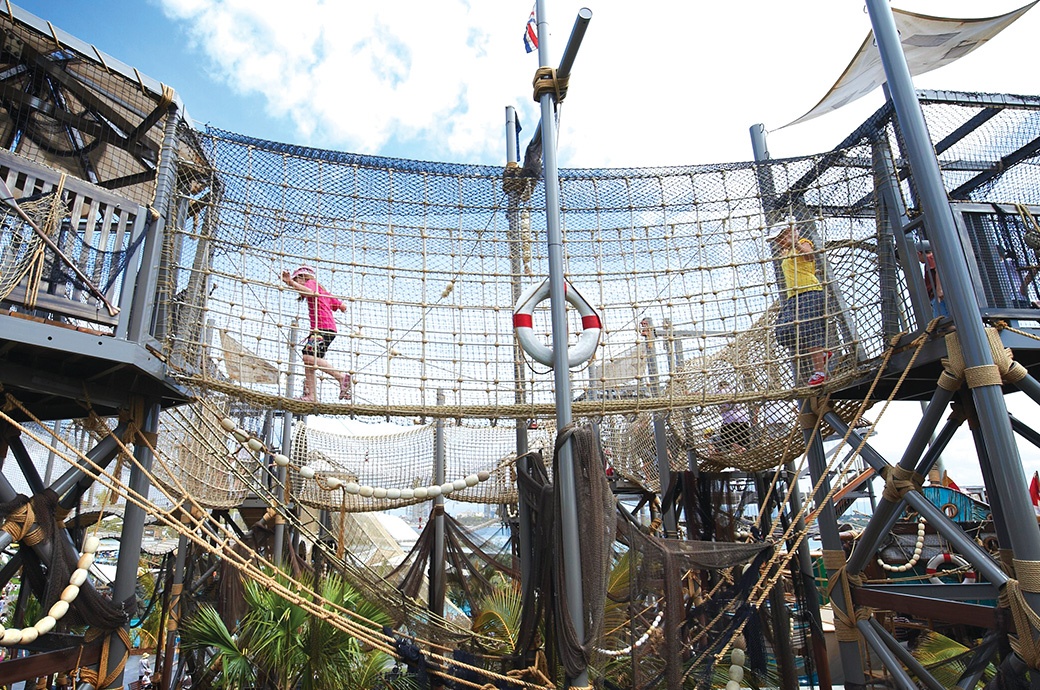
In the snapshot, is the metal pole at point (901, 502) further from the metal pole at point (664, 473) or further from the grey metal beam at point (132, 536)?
the grey metal beam at point (132, 536)

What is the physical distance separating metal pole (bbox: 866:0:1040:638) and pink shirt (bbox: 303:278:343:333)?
200 inches

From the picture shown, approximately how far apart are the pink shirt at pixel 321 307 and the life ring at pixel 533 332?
195cm

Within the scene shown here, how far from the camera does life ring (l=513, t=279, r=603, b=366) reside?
5.11 m

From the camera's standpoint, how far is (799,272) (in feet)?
21.2

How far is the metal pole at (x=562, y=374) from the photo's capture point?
4.65 metres

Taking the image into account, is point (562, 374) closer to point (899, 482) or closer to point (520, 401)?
point (520, 401)

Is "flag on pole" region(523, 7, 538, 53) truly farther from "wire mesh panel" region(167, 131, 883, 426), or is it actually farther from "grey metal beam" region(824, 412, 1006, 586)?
"grey metal beam" region(824, 412, 1006, 586)

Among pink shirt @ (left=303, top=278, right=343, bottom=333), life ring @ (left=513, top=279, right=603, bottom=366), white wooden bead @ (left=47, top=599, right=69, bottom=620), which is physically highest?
pink shirt @ (left=303, top=278, right=343, bottom=333)

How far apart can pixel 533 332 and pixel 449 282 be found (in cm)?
168

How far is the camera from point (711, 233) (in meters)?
6.79

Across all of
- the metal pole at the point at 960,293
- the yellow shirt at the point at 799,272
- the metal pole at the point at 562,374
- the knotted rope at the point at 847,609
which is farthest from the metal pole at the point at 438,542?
the metal pole at the point at 960,293

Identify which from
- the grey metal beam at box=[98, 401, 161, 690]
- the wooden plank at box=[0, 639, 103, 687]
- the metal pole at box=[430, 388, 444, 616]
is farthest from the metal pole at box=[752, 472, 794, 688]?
the wooden plank at box=[0, 639, 103, 687]

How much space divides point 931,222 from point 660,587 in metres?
3.38

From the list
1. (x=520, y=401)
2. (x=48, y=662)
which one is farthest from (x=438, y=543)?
(x=48, y=662)
